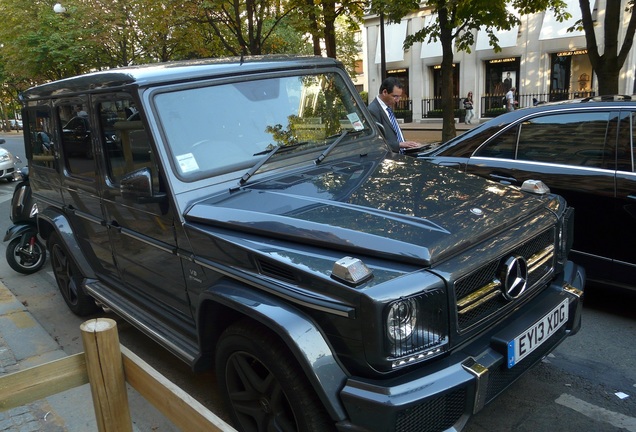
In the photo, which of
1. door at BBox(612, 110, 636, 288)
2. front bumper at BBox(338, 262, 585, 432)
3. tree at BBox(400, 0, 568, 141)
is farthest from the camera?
tree at BBox(400, 0, 568, 141)

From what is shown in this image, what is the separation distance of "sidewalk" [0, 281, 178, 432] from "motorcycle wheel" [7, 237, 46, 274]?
79.7 inches

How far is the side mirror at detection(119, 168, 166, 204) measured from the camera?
301cm

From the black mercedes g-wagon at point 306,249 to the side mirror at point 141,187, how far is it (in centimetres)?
1

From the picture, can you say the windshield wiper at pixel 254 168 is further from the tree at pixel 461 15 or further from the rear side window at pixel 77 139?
the tree at pixel 461 15

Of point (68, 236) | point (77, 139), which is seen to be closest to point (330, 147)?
point (77, 139)

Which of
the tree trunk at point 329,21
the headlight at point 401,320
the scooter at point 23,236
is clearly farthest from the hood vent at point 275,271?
the tree trunk at point 329,21

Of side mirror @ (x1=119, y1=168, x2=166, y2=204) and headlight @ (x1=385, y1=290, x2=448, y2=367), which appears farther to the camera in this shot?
side mirror @ (x1=119, y1=168, x2=166, y2=204)

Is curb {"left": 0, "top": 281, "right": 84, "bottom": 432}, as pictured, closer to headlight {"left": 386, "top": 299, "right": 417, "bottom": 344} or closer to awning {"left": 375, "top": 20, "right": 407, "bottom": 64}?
headlight {"left": 386, "top": 299, "right": 417, "bottom": 344}

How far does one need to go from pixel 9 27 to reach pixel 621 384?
1164 inches

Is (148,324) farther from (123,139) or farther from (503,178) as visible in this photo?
(503,178)

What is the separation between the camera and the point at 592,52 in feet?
31.6

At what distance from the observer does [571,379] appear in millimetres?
3541

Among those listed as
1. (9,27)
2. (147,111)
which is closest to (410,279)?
(147,111)

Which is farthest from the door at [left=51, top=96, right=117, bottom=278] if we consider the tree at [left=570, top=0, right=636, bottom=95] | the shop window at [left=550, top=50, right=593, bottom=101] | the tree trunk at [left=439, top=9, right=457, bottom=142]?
the shop window at [left=550, top=50, right=593, bottom=101]
